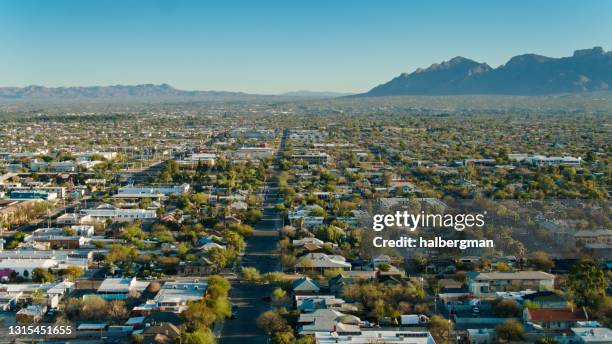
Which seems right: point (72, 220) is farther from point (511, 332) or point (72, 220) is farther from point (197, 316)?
point (511, 332)

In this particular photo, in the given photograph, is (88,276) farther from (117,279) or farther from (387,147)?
(387,147)

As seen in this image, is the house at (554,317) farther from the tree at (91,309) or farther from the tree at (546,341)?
the tree at (91,309)

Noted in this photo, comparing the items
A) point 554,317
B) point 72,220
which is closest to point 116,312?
point 554,317

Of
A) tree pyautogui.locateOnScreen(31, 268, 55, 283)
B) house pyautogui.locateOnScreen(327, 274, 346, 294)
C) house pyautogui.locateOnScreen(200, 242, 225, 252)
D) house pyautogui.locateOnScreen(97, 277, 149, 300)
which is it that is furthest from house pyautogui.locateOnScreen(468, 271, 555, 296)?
tree pyautogui.locateOnScreen(31, 268, 55, 283)

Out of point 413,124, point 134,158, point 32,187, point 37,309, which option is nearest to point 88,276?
point 37,309

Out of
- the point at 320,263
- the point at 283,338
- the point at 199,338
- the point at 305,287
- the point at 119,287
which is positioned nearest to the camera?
the point at 199,338

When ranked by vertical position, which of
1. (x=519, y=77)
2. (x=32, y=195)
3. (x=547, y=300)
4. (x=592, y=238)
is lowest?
(x=32, y=195)

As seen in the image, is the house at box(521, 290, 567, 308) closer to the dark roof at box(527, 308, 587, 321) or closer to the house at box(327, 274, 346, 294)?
the dark roof at box(527, 308, 587, 321)
